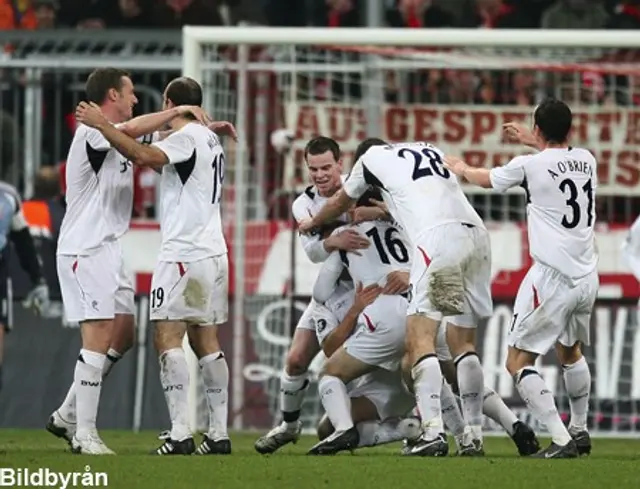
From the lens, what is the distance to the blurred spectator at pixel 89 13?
2069cm

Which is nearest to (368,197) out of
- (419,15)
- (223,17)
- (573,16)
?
(419,15)

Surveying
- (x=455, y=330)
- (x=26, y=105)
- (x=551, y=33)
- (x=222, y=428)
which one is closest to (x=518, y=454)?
(x=455, y=330)

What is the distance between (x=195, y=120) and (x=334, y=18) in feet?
27.6

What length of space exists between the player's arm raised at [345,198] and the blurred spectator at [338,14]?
8.12 metres

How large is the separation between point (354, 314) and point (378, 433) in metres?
0.78

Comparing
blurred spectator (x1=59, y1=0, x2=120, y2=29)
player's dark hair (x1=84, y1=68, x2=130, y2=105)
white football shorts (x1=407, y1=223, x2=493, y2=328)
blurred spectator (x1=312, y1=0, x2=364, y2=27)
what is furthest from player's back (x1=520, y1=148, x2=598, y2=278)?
blurred spectator (x1=59, y1=0, x2=120, y2=29)

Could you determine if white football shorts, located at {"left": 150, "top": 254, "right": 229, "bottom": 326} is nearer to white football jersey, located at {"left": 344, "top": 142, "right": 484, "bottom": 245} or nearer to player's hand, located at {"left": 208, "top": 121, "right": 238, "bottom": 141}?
player's hand, located at {"left": 208, "top": 121, "right": 238, "bottom": 141}

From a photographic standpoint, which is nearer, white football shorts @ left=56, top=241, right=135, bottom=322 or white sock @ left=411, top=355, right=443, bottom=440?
white sock @ left=411, top=355, right=443, bottom=440

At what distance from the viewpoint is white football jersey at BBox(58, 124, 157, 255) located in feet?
40.1

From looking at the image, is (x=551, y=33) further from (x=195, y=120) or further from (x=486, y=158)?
(x=195, y=120)

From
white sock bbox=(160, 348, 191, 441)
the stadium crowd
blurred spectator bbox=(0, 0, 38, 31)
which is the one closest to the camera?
white sock bbox=(160, 348, 191, 441)

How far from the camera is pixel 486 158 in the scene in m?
17.0

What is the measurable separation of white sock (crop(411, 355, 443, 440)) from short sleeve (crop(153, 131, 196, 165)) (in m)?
1.93

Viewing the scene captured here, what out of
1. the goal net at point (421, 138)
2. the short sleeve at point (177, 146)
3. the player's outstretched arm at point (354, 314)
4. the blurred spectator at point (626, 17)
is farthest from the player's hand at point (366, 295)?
the blurred spectator at point (626, 17)
